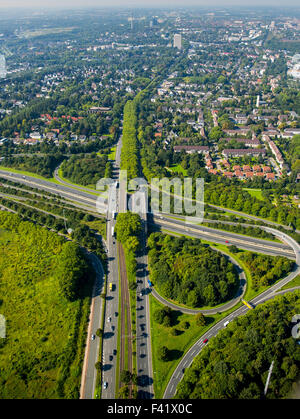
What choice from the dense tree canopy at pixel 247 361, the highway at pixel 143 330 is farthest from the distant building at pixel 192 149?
the dense tree canopy at pixel 247 361

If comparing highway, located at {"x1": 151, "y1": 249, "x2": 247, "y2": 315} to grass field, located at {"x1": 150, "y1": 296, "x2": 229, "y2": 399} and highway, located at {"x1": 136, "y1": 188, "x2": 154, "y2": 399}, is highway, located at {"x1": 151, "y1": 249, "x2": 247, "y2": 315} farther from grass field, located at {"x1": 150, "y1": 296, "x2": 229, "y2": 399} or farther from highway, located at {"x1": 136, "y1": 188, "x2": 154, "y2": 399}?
highway, located at {"x1": 136, "y1": 188, "x2": 154, "y2": 399}

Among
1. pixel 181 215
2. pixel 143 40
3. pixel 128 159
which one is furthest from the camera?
pixel 143 40

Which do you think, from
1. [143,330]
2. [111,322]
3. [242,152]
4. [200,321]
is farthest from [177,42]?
[143,330]

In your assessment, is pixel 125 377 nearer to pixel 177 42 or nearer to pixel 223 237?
pixel 223 237

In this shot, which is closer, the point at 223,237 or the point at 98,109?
the point at 223,237

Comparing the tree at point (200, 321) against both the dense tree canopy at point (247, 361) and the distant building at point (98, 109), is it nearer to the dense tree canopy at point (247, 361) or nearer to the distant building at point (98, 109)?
the dense tree canopy at point (247, 361)

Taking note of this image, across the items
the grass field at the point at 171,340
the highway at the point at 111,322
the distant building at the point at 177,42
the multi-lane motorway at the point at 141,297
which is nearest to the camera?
the highway at the point at 111,322

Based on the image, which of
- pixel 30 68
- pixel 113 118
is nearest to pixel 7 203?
pixel 113 118

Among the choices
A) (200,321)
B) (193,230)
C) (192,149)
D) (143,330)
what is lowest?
(143,330)
